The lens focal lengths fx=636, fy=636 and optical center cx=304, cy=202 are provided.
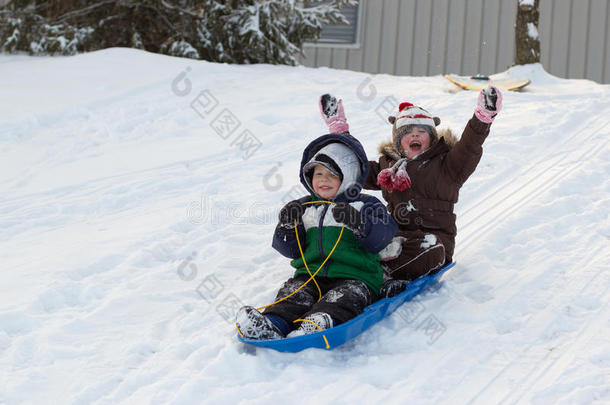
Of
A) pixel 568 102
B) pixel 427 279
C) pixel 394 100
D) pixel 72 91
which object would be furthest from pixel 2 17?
pixel 427 279

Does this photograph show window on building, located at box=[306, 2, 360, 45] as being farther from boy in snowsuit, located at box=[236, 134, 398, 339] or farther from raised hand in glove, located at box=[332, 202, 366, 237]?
raised hand in glove, located at box=[332, 202, 366, 237]

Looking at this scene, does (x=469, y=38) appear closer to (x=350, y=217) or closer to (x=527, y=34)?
(x=527, y=34)

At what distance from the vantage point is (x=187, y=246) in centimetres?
344

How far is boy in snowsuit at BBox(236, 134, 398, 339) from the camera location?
2.51m

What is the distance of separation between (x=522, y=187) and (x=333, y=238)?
82.3 inches

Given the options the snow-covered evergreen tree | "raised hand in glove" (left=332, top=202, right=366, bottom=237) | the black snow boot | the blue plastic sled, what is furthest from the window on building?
the black snow boot

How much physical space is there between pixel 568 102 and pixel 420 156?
3.82 m

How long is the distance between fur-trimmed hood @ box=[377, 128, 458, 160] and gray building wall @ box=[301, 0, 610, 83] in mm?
7281

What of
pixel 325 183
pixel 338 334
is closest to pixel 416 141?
pixel 325 183

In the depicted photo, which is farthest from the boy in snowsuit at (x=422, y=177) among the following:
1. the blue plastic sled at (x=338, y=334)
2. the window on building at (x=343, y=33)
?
the window on building at (x=343, y=33)

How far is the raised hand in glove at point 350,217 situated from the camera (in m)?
2.62

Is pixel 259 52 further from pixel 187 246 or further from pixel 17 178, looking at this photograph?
pixel 187 246

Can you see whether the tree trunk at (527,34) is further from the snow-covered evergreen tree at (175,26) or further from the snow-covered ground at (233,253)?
the snow-covered evergreen tree at (175,26)

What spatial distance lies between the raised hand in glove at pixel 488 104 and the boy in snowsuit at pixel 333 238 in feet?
1.90
